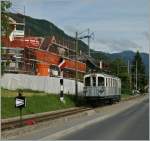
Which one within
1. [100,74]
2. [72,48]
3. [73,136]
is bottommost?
[73,136]

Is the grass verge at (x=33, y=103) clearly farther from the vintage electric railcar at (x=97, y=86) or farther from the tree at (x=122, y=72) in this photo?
the tree at (x=122, y=72)

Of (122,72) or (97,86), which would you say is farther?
(122,72)

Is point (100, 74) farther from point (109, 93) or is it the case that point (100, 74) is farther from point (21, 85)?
point (21, 85)

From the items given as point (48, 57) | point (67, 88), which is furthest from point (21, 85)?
point (48, 57)

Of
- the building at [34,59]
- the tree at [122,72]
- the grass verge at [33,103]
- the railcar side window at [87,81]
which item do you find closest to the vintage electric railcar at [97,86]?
the railcar side window at [87,81]

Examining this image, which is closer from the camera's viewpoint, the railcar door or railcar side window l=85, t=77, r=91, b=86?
the railcar door

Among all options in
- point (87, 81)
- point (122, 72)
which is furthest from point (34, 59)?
point (122, 72)

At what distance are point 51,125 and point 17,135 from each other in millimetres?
5620

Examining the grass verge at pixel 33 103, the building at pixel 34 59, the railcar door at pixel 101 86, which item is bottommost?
the grass verge at pixel 33 103

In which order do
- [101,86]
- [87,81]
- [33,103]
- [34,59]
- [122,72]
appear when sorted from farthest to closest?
[122,72] < [34,59] < [87,81] < [101,86] < [33,103]

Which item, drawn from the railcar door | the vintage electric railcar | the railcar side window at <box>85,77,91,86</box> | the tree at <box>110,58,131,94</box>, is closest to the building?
the railcar side window at <box>85,77,91,86</box>

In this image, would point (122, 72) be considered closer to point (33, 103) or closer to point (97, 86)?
point (97, 86)

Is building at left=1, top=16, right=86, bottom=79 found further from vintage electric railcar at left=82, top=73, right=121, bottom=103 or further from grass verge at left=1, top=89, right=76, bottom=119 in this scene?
vintage electric railcar at left=82, top=73, right=121, bottom=103

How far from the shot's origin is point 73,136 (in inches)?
848
